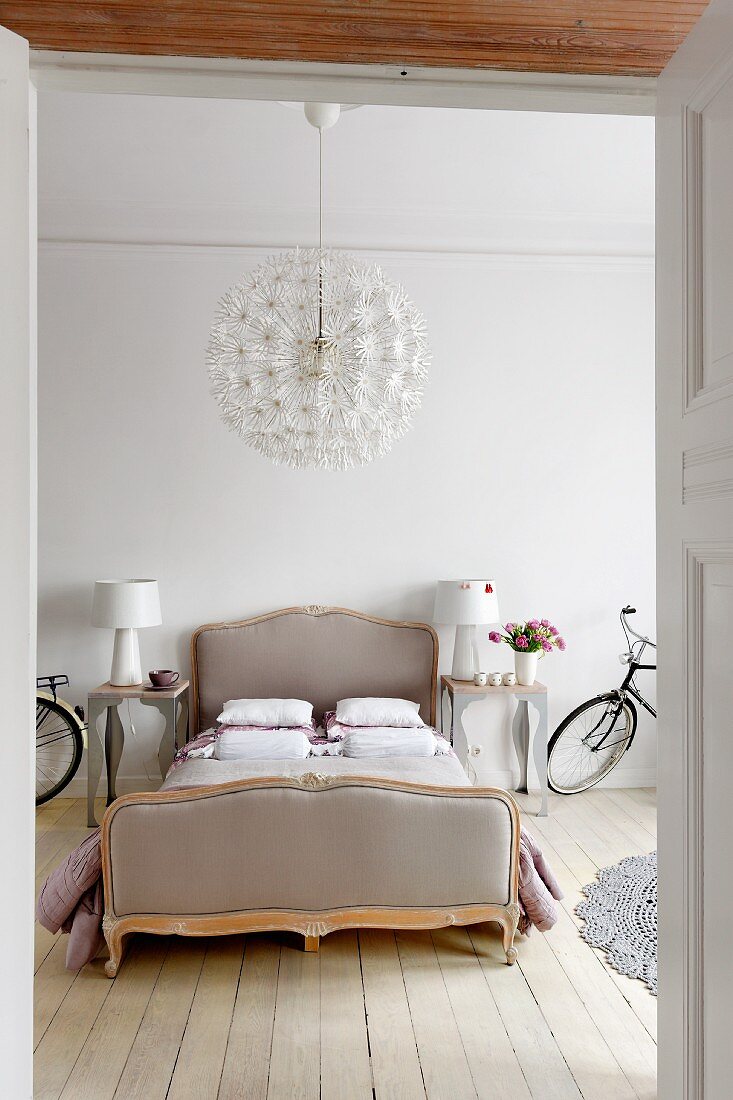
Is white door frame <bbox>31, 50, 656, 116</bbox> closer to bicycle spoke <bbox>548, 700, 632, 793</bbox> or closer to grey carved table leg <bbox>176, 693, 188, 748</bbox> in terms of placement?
grey carved table leg <bbox>176, 693, 188, 748</bbox>

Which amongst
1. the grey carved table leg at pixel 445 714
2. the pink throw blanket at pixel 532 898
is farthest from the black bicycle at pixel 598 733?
the pink throw blanket at pixel 532 898

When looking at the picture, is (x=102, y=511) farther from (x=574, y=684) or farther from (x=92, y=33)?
(x=92, y=33)

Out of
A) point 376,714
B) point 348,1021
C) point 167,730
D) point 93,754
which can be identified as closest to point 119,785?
point 93,754

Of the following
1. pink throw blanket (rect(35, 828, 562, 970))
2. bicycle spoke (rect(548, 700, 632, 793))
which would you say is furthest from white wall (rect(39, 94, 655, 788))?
pink throw blanket (rect(35, 828, 562, 970))

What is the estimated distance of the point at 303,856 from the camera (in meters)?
2.49

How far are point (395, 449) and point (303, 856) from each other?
8.25 ft

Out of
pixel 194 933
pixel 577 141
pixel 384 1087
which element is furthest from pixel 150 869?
pixel 577 141

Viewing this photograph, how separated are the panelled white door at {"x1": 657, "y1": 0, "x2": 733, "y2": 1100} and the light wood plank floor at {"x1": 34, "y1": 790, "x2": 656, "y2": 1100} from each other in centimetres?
109

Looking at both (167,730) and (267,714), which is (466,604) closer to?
(267,714)

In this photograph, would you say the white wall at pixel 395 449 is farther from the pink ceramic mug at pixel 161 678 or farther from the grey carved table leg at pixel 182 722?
the pink ceramic mug at pixel 161 678

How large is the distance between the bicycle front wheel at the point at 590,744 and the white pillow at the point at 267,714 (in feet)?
→ 4.61

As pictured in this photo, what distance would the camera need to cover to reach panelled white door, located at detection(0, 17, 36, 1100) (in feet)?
3.69

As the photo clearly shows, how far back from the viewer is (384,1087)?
201 centimetres

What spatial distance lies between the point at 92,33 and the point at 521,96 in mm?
668
